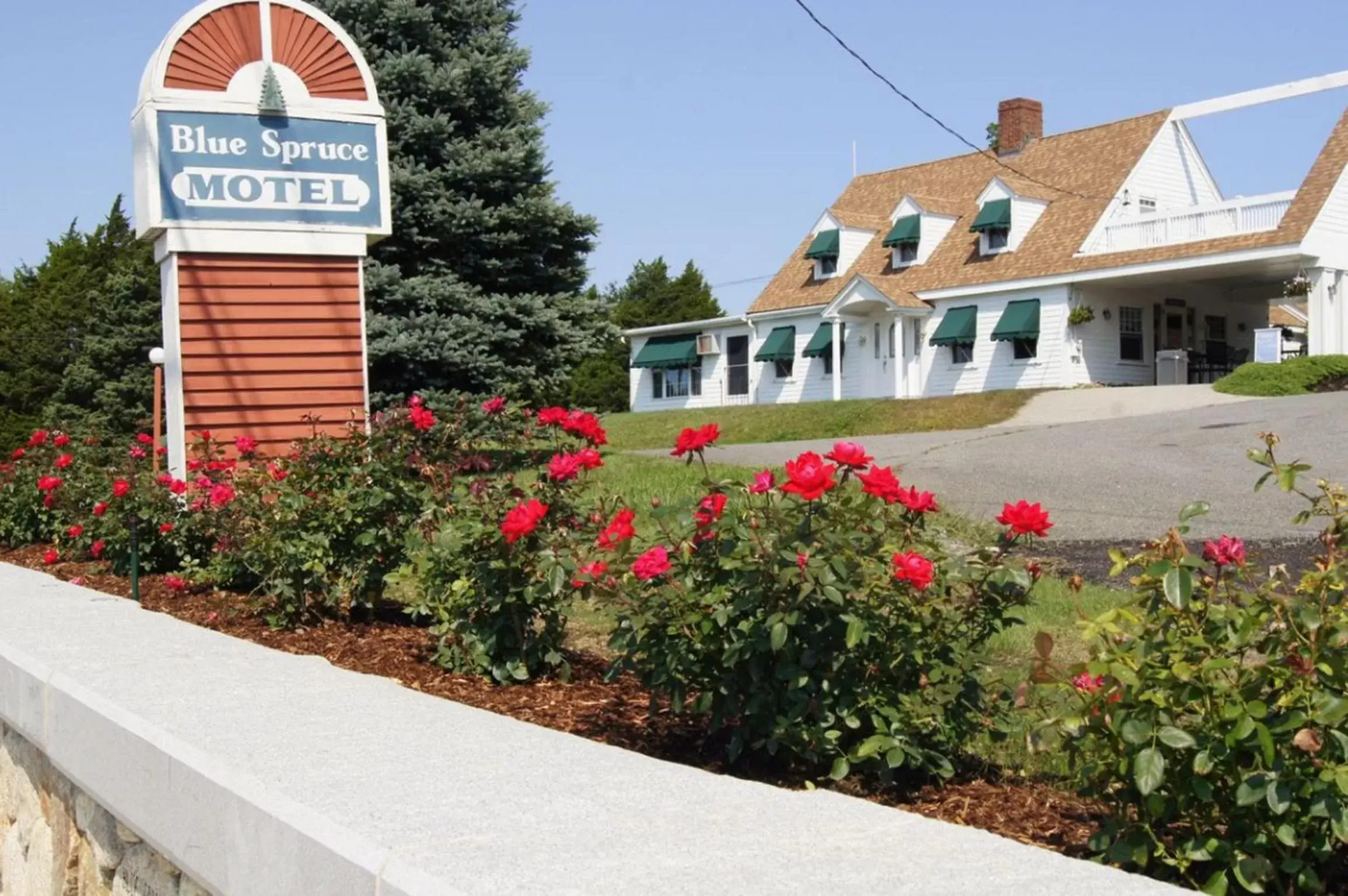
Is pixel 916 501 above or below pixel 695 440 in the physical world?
below

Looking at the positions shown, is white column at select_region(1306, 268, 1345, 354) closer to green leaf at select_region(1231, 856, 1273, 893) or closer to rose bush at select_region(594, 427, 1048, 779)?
rose bush at select_region(594, 427, 1048, 779)

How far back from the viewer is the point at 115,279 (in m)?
25.9

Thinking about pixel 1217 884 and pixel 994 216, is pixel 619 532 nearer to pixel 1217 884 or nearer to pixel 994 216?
pixel 1217 884

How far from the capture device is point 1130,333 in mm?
29938

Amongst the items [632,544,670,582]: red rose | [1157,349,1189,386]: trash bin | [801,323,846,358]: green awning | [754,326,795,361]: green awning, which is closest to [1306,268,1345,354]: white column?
[1157,349,1189,386]: trash bin

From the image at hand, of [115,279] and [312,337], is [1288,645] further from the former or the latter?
[115,279]

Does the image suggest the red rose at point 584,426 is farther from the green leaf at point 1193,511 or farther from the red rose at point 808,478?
the green leaf at point 1193,511

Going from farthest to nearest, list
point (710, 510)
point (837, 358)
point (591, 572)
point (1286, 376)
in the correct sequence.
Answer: point (837, 358) < point (1286, 376) < point (591, 572) < point (710, 510)

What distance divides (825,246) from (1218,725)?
3233cm

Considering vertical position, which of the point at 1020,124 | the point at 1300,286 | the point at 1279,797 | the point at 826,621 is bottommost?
the point at 1279,797

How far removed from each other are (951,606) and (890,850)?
1080mm

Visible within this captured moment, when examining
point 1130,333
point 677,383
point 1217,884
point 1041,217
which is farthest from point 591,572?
point 677,383

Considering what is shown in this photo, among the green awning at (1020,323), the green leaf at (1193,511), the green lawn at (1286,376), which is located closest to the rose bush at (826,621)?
the green leaf at (1193,511)

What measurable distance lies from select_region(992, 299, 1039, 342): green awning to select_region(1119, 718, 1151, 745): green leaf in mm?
27325
